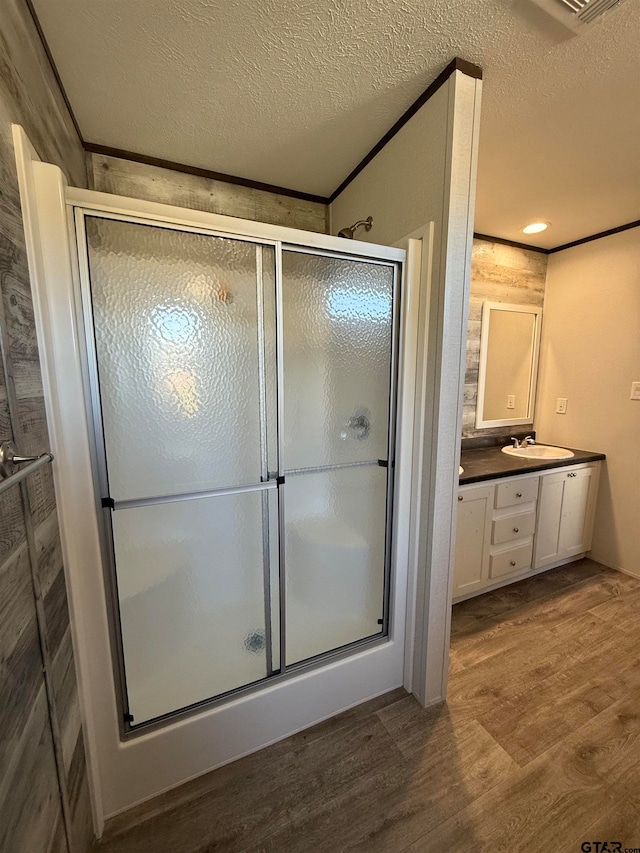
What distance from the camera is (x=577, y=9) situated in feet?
3.05

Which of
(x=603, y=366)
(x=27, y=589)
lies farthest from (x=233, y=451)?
(x=603, y=366)

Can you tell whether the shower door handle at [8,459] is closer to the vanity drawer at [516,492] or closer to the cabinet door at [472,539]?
the cabinet door at [472,539]

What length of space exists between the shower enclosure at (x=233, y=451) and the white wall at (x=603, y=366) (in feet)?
6.82

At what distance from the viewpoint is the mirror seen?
2.59 meters

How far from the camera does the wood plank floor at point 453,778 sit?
1.05 metres

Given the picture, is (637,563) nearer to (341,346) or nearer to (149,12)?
(341,346)

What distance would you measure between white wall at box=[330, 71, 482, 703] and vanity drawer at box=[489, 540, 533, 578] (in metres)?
0.93

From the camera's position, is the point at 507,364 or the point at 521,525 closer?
the point at 521,525

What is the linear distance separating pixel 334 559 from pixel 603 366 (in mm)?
2474

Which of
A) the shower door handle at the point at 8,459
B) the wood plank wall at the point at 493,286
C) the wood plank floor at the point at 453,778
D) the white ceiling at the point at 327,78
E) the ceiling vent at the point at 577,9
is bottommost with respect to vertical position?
the wood plank floor at the point at 453,778

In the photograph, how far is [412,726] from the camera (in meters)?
1.39

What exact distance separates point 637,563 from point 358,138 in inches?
126

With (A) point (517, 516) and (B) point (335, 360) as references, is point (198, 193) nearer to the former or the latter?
(B) point (335, 360)

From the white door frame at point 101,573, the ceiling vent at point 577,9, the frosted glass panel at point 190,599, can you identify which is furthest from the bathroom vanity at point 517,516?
the ceiling vent at point 577,9
